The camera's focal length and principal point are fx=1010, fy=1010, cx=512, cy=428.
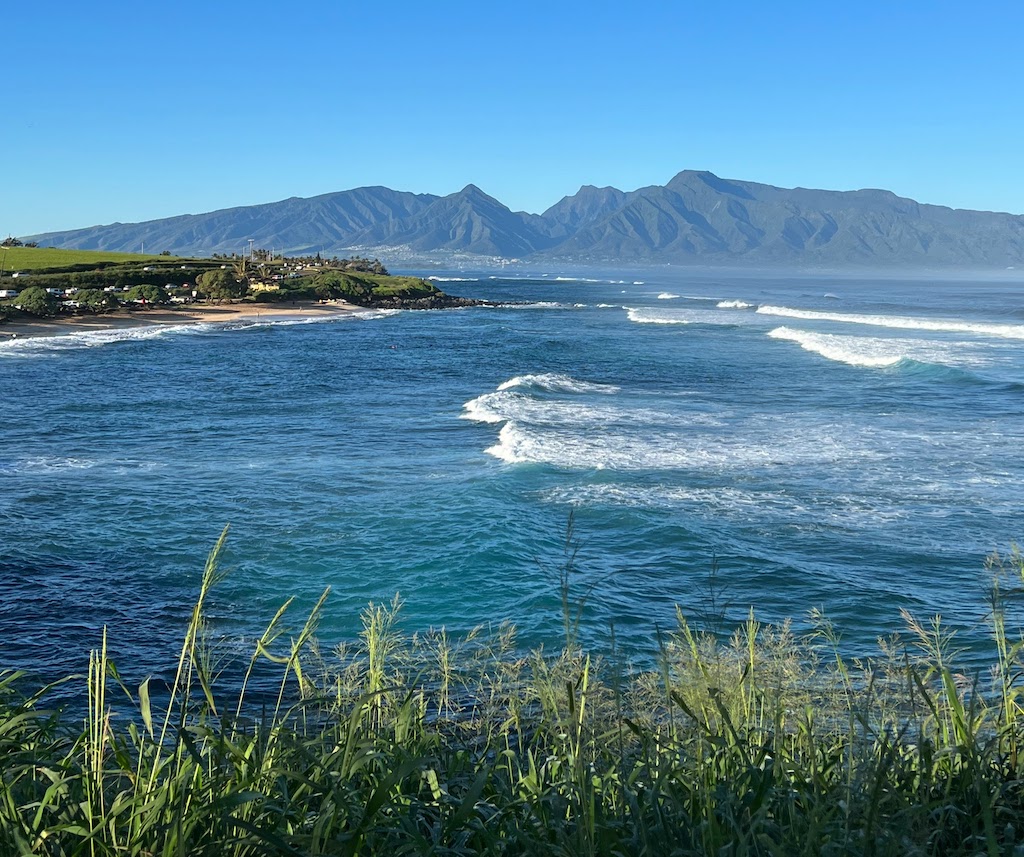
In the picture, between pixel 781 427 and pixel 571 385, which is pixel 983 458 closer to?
pixel 781 427

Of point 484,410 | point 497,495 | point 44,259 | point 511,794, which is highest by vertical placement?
point 44,259

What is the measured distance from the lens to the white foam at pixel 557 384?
36.3m

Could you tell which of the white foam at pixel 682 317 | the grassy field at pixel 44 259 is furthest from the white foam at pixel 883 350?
the grassy field at pixel 44 259

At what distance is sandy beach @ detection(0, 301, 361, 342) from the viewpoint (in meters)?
61.1

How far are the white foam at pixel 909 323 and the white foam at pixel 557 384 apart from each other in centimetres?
3650

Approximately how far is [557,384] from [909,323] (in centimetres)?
4601

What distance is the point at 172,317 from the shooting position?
247 feet

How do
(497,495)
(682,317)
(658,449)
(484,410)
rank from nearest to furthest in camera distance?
(497,495)
(658,449)
(484,410)
(682,317)

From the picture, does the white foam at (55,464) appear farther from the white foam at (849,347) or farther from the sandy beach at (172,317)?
the sandy beach at (172,317)

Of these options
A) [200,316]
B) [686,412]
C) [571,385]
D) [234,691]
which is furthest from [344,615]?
[200,316]

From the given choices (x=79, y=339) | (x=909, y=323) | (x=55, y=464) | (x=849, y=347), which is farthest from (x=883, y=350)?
(x=79, y=339)

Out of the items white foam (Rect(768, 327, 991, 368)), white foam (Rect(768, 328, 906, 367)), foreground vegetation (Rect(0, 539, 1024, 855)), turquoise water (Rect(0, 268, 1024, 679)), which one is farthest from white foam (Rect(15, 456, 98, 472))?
white foam (Rect(768, 328, 906, 367))

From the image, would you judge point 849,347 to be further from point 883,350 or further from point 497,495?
point 497,495

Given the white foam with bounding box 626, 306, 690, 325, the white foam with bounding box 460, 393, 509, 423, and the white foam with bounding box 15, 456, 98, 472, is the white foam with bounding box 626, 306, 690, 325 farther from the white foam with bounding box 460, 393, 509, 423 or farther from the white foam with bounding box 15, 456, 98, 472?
the white foam with bounding box 15, 456, 98, 472
